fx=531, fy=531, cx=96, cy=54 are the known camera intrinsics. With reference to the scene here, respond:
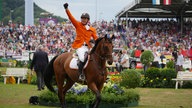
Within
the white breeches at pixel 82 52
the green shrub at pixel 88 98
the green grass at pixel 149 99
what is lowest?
the green grass at pixel 149 99

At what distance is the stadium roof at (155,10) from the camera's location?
55.8m

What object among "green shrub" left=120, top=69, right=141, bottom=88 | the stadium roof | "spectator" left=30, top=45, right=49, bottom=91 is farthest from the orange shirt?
the stadium roof

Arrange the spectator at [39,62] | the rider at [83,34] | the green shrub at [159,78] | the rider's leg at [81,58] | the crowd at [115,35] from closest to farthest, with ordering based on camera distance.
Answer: the rider's leg at [81,58] < the rider at [83,34] < the spectator at [39,62] < the green shrub at [159,78] < the crowd at [115,35]

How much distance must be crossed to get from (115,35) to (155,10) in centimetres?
1219

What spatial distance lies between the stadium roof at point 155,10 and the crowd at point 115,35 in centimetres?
154

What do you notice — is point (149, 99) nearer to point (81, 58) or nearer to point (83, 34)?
point (83, 34)

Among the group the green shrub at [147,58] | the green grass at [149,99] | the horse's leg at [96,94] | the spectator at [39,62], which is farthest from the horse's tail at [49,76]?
the green shrub at [147,58]

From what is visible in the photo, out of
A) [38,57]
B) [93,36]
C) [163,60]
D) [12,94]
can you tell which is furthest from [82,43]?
[163,60]

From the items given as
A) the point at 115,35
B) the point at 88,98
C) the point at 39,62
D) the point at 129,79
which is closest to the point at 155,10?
the point at 115,35

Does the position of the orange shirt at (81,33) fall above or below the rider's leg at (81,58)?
above

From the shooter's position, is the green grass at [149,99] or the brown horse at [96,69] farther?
the green grass at [149,99]

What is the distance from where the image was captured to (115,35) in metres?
52.7

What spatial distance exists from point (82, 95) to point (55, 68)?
4.22 ft

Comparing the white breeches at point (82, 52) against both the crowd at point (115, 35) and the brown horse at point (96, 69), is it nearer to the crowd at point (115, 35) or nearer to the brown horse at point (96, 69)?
the brown horse at point (96, 69)
